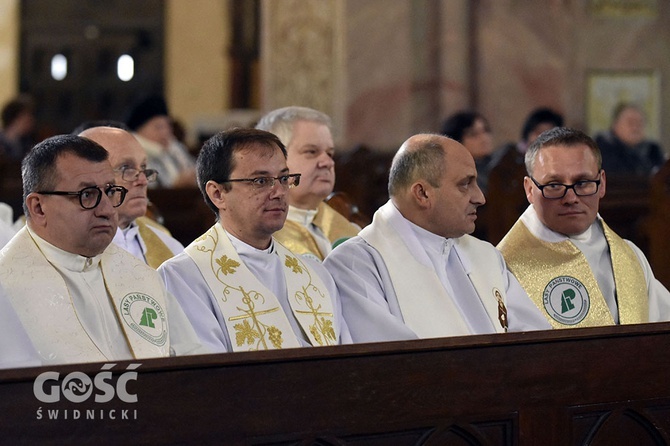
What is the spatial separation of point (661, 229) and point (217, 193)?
3654mm

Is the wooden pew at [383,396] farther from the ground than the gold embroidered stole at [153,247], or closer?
closer

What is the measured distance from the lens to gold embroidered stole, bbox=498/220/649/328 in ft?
15.4

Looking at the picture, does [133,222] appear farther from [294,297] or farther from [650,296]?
[650,296]

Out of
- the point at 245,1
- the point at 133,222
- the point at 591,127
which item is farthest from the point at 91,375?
the point at 245,1

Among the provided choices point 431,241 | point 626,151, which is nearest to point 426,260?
point 431,241

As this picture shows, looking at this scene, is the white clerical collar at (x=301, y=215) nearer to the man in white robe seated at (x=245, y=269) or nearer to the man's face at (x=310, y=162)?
the man's face at (x=310, y=162)

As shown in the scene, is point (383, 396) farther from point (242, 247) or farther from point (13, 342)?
point (13, 342)

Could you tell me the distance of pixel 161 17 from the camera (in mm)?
16969

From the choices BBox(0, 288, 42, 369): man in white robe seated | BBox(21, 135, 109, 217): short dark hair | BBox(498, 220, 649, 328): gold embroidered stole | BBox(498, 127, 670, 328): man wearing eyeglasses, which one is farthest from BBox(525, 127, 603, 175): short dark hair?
BBox(0, 288, 42, 369): man in white robe seated

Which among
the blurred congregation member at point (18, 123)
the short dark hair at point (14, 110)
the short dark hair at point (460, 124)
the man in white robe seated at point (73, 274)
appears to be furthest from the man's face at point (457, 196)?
the short dark hair at point (14, 110)

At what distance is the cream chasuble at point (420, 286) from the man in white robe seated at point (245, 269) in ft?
1.06

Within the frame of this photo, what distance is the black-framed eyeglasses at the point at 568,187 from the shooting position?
4543mm

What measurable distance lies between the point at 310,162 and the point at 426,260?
0.92 metres

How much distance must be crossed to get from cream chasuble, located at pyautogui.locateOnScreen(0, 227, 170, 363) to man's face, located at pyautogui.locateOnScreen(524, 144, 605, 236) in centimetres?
172
